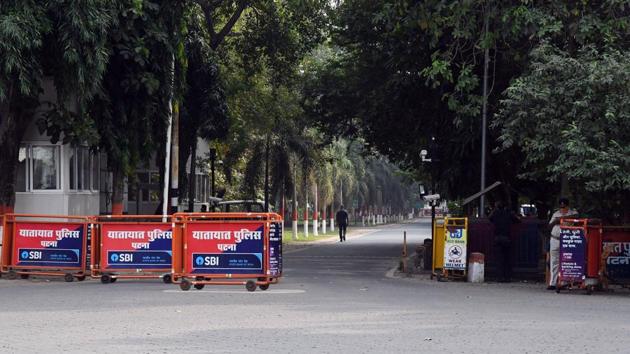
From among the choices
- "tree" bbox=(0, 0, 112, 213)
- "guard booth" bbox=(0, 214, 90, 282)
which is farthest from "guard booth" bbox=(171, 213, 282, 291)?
"tree" bbox=(0, 0, 112, 213)

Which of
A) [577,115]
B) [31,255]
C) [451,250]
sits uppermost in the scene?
[577,115]

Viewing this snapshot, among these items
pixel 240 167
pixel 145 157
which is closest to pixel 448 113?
pixel 145 157

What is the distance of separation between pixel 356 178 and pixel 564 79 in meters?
66.4

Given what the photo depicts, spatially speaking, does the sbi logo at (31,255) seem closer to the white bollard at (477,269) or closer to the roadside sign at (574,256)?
the white bollard at (477,269)

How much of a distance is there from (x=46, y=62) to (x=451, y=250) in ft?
33.5

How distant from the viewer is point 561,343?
1211cm

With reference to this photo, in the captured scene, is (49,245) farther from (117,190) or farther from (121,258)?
(117,190)

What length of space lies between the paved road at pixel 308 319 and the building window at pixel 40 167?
602cm

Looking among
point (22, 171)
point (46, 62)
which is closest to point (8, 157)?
point (46, 62)

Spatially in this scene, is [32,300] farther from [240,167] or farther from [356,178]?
[356,178]

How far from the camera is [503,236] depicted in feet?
77.9

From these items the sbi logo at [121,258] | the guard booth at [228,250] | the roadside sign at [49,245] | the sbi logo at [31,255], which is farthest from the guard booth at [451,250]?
A: the sbi logo at [31,255]

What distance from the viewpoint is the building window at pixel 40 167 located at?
2742 centimetres

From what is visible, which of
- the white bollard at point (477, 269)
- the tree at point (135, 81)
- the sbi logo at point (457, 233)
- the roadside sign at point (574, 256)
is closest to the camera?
the roadside sign at point (574, 256)
